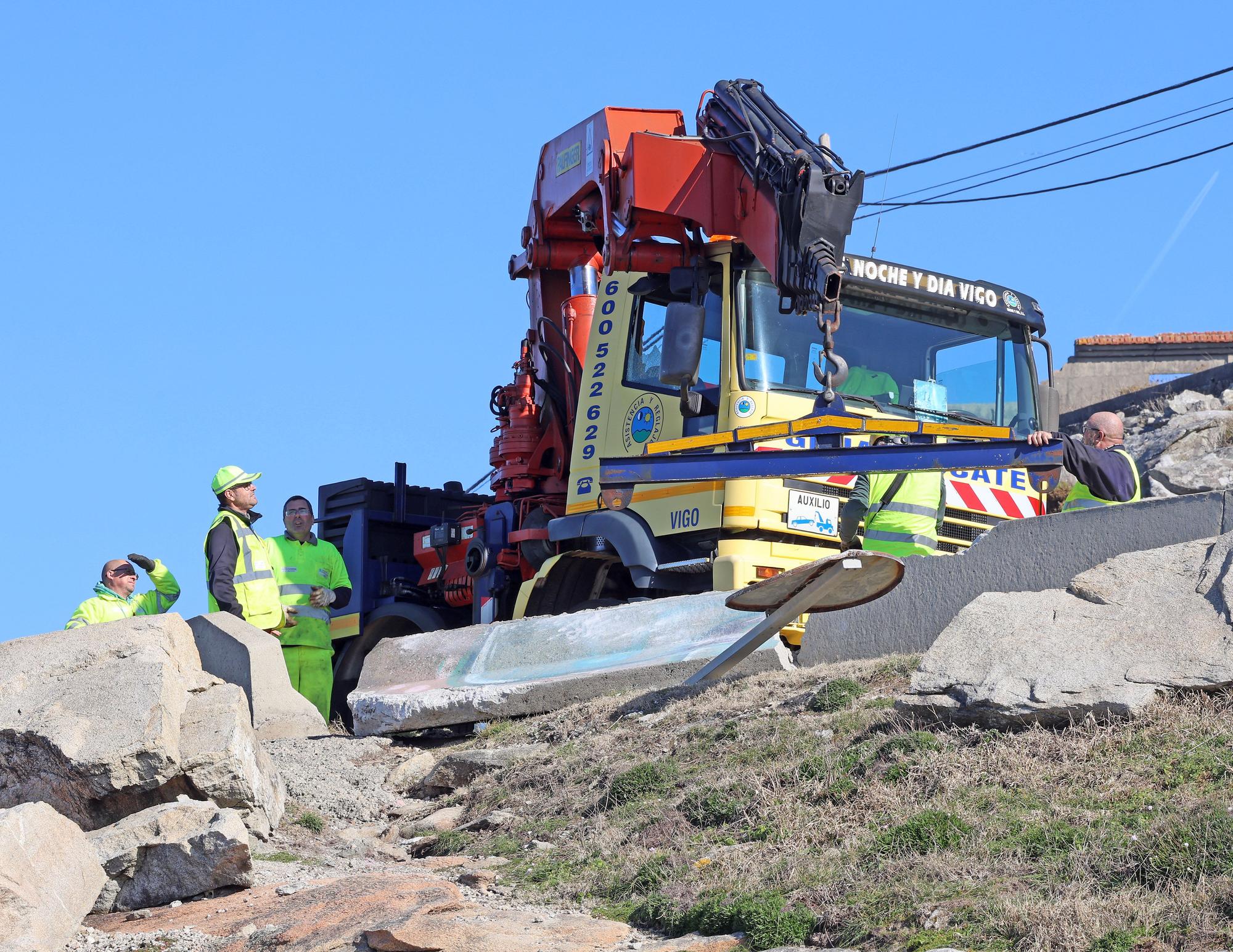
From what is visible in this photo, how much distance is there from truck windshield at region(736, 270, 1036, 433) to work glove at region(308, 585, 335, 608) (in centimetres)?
382

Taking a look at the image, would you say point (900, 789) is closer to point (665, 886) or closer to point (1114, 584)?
point (665, 886)

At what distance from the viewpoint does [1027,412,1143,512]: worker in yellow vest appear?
360 inches

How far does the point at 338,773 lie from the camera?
902 cm

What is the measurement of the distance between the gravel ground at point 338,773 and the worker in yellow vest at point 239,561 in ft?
4.97

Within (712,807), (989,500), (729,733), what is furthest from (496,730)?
(989,500)

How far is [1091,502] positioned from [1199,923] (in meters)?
5.44

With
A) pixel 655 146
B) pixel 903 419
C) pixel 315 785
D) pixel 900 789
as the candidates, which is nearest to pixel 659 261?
pixel 655 146

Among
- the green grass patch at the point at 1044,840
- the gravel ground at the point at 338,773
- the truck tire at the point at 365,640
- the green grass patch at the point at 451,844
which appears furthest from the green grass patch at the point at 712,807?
the truck tire at the point at 365,640

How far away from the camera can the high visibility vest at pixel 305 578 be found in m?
11.5

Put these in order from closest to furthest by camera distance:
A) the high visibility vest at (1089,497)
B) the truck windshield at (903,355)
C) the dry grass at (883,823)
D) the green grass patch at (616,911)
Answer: the dry grass at (883,823) < the green grass patch at (616,911) < the high visibility vest at (1089,497) < the truck windshield at (903,355)

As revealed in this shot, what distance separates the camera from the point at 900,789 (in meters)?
Answer: 6.27

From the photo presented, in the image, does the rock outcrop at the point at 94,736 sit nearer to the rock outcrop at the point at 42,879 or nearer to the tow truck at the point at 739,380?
the rock outcrop at the point at 42,879

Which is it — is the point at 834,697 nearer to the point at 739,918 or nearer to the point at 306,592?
the point at 739,918

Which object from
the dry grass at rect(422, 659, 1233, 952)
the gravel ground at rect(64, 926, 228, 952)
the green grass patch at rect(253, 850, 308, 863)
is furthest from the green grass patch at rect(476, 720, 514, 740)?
the gravel ground at rect(64, 926, 228, 952)
